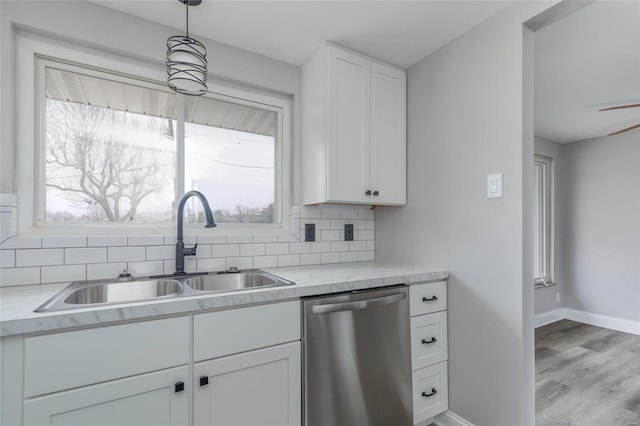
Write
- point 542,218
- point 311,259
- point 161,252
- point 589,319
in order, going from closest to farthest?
1. point 161,252
2. point 311,259
3. point 589,319
4. point 542,218

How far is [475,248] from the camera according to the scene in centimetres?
173

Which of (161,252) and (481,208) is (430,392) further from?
(161,252)

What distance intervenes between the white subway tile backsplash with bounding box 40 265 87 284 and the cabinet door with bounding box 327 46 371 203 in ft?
4.41

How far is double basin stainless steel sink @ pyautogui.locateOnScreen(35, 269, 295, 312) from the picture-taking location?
1.33 metres

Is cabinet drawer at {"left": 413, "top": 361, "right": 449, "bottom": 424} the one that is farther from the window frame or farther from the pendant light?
the pendant light

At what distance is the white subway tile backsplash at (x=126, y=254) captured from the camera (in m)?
1.60

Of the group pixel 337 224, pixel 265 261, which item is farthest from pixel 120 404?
pixel 337 224

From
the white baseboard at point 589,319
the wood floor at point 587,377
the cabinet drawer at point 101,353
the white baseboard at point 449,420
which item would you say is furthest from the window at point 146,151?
the white baseboard at point 589,319

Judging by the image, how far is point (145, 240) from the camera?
66.1 inches

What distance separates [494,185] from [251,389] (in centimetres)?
153

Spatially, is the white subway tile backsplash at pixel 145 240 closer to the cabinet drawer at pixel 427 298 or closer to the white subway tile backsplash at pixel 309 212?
the white subway tile backsplash at pixel 309 212

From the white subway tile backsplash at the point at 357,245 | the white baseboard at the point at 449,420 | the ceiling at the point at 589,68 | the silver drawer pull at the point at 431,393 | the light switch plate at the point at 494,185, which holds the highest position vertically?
the ceiling at the point at 589,68

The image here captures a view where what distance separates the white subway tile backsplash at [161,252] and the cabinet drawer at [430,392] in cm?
151

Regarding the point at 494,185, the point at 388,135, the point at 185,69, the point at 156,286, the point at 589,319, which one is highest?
the point at 185,69
